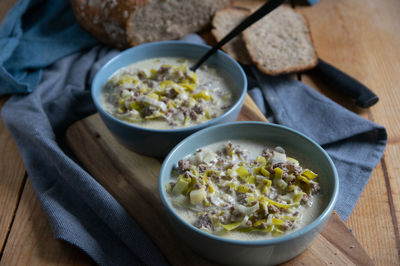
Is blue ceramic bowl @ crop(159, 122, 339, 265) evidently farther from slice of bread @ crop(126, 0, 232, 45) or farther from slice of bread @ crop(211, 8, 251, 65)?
slice of bread @ crop(126, 0, 232, 45)

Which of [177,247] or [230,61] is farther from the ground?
[230,61]

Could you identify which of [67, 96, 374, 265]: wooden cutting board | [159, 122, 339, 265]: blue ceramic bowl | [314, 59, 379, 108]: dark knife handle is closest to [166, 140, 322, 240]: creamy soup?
[159, 122, 339, 265]: blue ceramic bowl

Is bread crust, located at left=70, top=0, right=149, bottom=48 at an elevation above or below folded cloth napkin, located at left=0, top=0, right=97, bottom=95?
above

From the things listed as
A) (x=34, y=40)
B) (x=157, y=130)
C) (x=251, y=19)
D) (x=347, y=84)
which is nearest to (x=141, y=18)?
(x=34, y=40)

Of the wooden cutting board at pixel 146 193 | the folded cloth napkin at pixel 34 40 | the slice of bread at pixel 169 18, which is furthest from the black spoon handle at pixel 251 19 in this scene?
the folded cloth napkin at pixel 34 40

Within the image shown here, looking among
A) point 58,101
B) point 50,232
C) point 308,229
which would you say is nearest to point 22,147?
point 58,101

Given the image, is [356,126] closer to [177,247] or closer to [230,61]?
[230,61]

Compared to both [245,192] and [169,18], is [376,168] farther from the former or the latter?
[169,18]

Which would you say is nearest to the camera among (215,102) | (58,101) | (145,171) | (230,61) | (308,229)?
(308,229)
